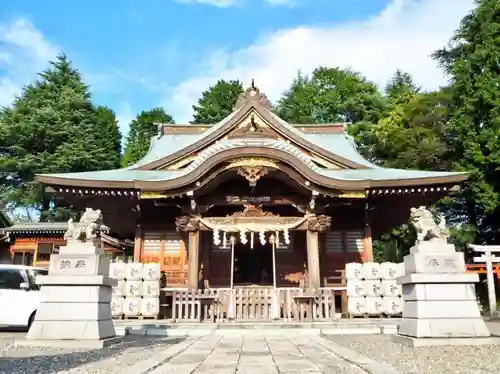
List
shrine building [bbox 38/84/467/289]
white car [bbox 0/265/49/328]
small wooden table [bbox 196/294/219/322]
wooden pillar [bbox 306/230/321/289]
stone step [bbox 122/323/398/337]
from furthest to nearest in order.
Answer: shrine building [bbox 38/84/467/289] < wooden pillar [bbox 306/230/321/289] < small wooden table [bbox 196/294/219/322] < white car [bbox 0/265/49/328] < stone step [bbox 122/323/398/337]

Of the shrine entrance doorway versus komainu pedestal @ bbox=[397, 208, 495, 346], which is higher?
the shrine entrance doorway

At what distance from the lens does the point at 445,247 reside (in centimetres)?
744

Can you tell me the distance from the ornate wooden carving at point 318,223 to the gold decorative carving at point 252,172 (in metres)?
2.01

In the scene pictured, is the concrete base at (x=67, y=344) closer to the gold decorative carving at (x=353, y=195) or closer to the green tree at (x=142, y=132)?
the gold decorative carving at (x=353, y=195)

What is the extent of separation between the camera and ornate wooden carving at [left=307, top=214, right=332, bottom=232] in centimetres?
1280

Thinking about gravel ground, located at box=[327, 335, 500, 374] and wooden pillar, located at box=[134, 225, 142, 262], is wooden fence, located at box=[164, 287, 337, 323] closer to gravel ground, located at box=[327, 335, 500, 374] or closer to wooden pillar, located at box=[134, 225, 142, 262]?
gravel ground, located at box=[327, 335, 500, 374]

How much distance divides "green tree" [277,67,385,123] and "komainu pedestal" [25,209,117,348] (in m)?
33.3

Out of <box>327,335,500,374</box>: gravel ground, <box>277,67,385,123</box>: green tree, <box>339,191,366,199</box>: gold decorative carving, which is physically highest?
<box>277,67,385,123</box>: green tree

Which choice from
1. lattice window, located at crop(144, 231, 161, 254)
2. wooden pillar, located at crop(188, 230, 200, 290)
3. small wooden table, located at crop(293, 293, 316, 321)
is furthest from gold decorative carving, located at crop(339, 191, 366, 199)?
lattice window, located at crop(144, 231, 161, 254)

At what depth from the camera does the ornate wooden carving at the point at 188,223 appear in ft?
42.3

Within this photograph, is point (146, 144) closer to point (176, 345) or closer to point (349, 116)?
point (349, 116)

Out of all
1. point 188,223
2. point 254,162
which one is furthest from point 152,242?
point 254,162

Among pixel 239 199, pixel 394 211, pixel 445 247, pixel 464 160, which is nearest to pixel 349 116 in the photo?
pixel 464 160

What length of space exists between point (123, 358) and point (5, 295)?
6.02 m
